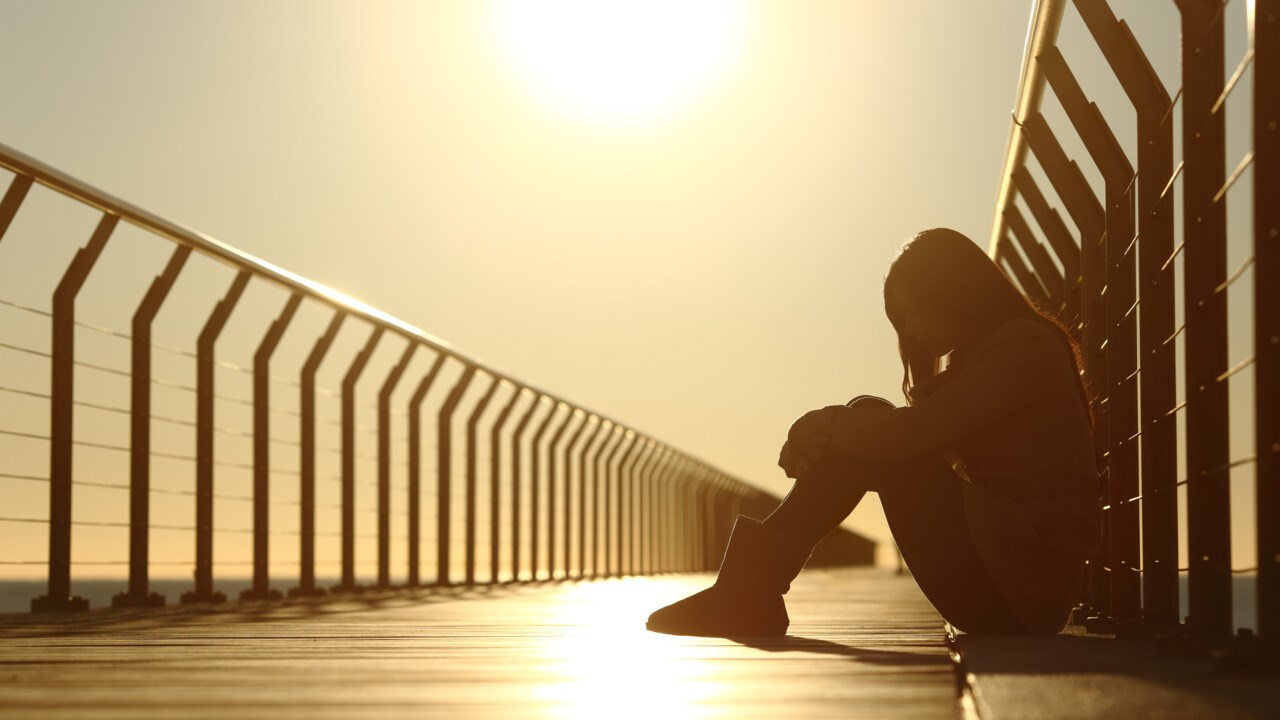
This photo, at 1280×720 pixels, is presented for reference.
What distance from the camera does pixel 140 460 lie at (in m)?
4.43

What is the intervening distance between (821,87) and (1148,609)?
25.8ft

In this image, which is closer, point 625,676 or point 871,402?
point 625,676


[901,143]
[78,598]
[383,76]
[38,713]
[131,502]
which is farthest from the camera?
[383,76]

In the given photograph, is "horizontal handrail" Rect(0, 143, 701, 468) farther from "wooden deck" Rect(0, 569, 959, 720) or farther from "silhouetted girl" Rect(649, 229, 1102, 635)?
"silhouetted girl" Rect(649, 229, 1102, 635)

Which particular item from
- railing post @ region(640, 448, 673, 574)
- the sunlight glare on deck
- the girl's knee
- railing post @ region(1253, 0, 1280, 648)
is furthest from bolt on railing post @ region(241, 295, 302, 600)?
railing post @ region(640, 448, 673, 574)

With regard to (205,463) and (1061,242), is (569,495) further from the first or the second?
(1061,242)

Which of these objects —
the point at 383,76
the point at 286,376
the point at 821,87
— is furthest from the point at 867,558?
the point at 286,376

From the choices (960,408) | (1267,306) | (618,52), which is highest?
(618,52)

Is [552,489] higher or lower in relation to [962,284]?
lower

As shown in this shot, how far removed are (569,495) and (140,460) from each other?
19.2 feet

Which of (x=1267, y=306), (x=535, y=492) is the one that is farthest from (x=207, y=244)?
(x=535, y=492)

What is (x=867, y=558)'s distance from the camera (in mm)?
28688

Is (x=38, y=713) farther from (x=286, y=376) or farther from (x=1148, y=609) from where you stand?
(x=286, y=376)

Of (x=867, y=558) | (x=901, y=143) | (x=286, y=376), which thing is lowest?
(x=867, y=558)
